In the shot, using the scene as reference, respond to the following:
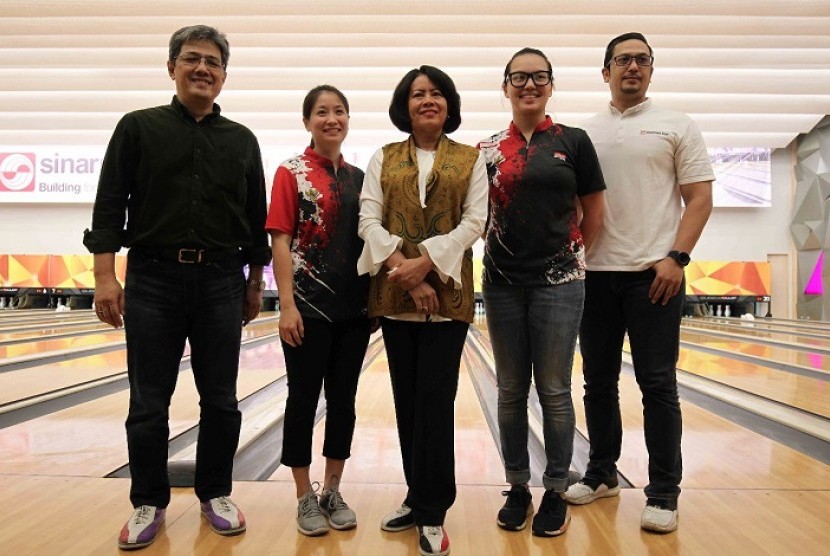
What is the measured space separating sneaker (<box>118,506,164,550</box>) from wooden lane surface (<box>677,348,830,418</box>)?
298 centimetres

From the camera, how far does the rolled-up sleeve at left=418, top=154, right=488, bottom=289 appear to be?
151cm

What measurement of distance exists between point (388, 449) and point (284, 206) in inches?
48.5

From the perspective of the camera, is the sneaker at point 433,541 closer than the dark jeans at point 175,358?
Yes

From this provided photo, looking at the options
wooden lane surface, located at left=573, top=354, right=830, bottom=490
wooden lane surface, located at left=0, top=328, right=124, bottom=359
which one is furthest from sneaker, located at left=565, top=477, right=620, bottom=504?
wooden lane surface, located at left=0, top=328, right=124, bottom=359

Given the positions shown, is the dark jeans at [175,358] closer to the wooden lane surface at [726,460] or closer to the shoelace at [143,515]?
the shoelace at [143,515]

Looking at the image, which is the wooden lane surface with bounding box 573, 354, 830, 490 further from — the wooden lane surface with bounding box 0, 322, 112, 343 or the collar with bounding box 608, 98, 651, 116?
the wooden lane surface with bounding box 0, 322, 112, 343

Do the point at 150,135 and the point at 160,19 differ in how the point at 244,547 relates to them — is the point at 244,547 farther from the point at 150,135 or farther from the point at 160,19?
the point at 160,19

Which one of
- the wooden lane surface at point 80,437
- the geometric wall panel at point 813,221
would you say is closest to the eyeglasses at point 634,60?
the wooden lane surface at point 80,437

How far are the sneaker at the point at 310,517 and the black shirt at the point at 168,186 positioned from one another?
73 centimetres

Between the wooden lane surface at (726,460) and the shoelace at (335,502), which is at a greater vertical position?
the shoelace at (335,502)

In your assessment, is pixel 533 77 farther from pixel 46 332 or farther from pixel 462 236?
pixel 46 332

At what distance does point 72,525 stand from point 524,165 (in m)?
1.56

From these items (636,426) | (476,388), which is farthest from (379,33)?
(636,426)

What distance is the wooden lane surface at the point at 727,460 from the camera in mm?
2062
